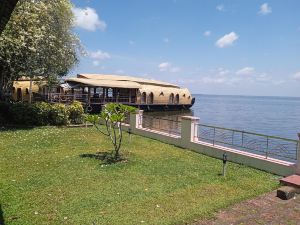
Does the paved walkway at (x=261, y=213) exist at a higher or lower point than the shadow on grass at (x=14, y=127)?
lower

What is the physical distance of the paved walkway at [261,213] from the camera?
6741mm

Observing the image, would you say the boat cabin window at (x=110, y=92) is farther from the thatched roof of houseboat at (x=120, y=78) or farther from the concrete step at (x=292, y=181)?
the concrete step at (x=292, y=181)

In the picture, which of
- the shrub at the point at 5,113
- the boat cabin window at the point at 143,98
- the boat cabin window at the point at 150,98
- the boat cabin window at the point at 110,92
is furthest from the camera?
the boat cabin window at the point at 150,98

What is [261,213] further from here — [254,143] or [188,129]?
[188,129]

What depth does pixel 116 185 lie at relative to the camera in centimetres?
888

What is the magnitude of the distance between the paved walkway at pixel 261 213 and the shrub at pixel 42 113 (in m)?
14.8

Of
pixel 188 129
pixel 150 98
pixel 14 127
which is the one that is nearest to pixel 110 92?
pixel 150 98

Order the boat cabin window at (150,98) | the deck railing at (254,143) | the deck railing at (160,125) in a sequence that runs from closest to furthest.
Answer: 1. the deck railing at (254,143)
2. the deck railing at (160,125)
3. the boat cabin window at (150,98)

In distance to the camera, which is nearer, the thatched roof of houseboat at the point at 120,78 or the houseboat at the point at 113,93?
the houseboat at the point at 113,93

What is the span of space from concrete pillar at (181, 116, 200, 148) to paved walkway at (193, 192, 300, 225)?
6.08 m

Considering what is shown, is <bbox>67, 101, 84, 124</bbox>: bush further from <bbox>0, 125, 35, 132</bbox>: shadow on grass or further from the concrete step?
the concrete step

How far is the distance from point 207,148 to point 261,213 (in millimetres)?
6087

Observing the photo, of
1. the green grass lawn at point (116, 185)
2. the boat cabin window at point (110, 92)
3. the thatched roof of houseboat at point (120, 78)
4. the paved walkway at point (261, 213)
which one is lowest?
the paved walkway at point (261, 213)

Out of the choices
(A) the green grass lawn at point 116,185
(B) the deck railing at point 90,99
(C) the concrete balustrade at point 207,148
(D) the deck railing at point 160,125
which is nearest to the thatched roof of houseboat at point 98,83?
(B) the deck railing at point 90,99
